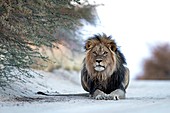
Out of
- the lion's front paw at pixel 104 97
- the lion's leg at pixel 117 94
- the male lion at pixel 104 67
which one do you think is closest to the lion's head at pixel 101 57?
the male lion at pixel 104 67

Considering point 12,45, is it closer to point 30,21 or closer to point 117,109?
point 30,21

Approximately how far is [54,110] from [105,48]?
261 cm

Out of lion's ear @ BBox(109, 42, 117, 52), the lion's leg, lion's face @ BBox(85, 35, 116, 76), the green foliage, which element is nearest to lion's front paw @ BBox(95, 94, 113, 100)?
the lion's leg

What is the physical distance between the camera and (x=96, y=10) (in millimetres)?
16047

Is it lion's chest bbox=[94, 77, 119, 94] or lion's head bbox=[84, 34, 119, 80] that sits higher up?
lion's head bbox=[84, 34, 119, 80]

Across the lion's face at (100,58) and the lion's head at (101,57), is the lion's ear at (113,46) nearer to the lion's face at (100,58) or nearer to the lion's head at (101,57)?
the lion's head at (101,57)

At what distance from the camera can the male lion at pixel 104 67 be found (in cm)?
964

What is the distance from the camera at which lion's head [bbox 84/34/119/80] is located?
9633mm

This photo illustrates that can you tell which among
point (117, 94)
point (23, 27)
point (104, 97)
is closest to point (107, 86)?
point (117, 94)

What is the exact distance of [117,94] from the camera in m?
9.53

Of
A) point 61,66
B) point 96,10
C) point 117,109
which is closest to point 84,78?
point 117,109

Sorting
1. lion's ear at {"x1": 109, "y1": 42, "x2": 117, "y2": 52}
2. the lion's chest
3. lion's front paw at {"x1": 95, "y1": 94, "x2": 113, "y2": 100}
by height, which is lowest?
lion's front paw at {"x1": 95, "y1": 94, "x2": 113, "y2": 100}

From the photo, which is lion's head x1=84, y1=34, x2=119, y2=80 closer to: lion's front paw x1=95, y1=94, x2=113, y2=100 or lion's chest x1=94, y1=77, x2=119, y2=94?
lion's chest x1=94, y1=77, x2=119, y2=94

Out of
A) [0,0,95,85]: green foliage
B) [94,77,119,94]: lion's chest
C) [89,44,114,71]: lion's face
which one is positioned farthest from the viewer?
[94,77,119,94]: lion's chest
